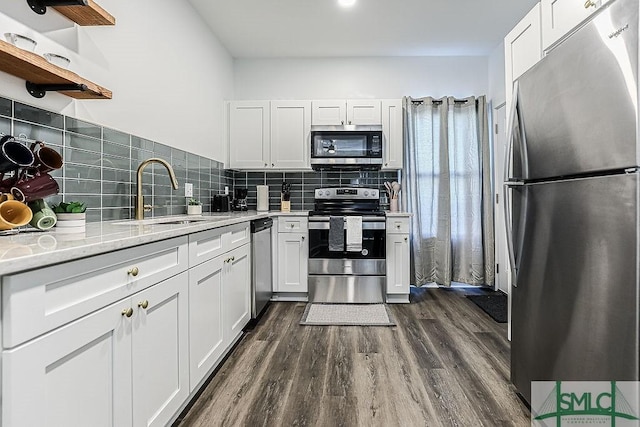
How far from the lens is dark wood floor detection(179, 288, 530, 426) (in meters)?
1.71

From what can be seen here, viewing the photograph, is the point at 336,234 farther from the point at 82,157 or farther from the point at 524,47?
the point at 82,157

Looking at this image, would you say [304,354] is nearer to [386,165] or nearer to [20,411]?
[20,411]

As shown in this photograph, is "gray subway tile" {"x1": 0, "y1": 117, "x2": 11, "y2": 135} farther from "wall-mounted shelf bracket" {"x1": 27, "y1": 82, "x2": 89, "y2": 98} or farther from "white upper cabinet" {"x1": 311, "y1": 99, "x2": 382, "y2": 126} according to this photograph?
"white upper cabinet" {"x1": 311, "y1": 99, "x2": 382, "y2": 126}

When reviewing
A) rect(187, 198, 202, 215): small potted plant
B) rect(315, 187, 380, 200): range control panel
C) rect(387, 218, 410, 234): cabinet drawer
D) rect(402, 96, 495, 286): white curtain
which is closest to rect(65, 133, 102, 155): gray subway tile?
rect(187, 198, 202, 215): small potted plant

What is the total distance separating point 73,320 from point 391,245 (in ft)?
9.68

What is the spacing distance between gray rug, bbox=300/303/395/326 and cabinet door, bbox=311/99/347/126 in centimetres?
192

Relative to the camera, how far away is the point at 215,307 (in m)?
2.06

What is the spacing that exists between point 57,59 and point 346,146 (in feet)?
8.65

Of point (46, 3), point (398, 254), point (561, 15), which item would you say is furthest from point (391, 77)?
point (46, 3)

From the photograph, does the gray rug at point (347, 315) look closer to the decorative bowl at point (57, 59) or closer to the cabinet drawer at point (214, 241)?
the cabinet drawer at point (214, 241)

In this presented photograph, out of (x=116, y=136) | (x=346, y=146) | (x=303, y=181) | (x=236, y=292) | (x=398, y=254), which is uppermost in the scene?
(x=346, y=146)

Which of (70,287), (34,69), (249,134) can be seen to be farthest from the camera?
(249,134)

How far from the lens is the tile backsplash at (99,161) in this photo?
1526mm

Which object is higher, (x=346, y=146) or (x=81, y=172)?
(x=346, y=146)
